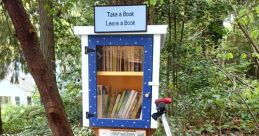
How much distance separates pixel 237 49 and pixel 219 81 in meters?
0.59

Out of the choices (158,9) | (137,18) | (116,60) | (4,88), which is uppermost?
(158,9)

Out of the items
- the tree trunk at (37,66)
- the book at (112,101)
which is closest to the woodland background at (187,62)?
the tree trunk at (37,66)

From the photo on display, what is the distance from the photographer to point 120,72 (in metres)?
2.19

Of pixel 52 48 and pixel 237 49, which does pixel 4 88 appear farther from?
pixel 237 49

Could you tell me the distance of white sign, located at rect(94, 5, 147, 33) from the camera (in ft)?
6.61

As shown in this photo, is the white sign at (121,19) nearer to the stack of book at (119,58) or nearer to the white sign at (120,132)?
→ the stack of book at (119,58)

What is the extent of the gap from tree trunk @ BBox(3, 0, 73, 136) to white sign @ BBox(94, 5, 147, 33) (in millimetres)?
506

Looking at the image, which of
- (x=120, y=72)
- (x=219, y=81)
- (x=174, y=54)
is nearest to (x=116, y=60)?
(x=120, y=72)

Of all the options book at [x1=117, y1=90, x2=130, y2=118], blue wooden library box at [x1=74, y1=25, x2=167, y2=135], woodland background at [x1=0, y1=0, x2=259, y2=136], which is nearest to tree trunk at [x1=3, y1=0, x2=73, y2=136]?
blue wooden library box at [x1=74, y1=25, x2=167, y2=135]

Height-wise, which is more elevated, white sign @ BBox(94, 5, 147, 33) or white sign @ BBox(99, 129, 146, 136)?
white sign @ BBox(94, 5, 147, 33)

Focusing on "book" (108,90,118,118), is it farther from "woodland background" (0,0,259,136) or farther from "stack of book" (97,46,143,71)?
"woodland background" (0,0,259,136)

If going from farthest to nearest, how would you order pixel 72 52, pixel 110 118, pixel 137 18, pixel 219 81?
pixel 72 52, pixel 219 81, pixel 110 118, pixel 137 18

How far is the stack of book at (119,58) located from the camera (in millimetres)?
2141

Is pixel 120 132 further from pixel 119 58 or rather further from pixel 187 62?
pixel 187 62
